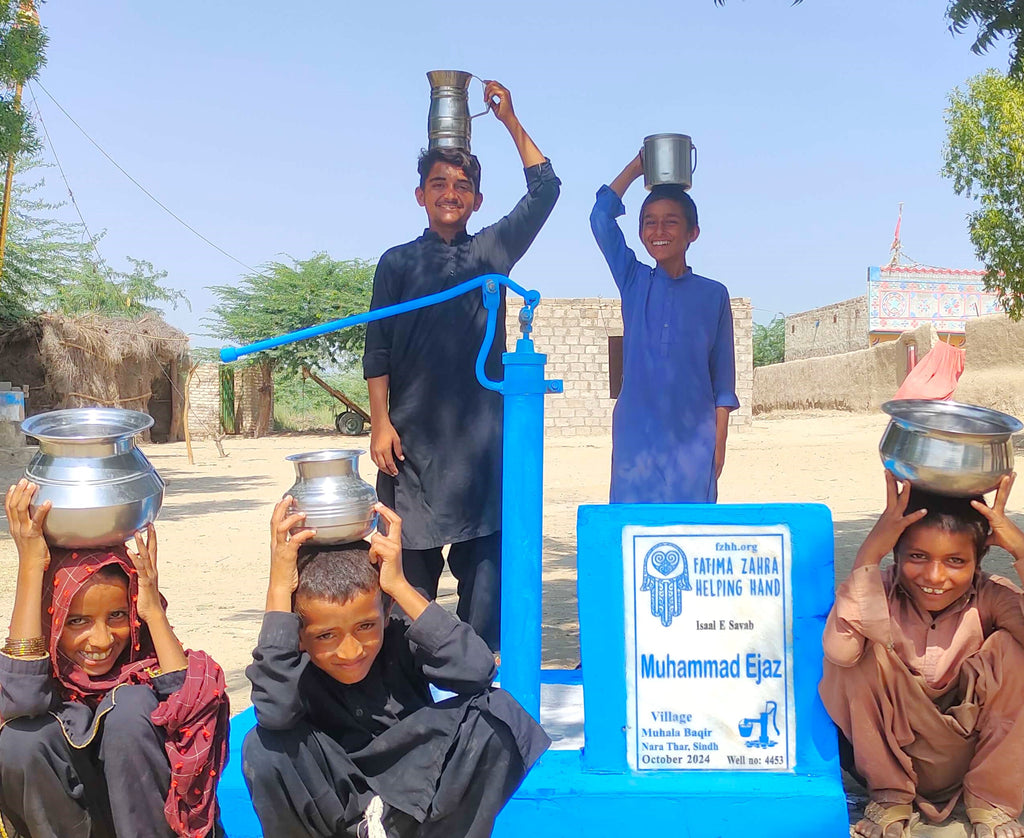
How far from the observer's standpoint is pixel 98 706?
2.16 metres

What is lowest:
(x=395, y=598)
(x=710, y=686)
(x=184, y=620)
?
(x=184, y=620)

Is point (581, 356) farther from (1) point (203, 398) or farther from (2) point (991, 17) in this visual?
(2) point (991, 17)

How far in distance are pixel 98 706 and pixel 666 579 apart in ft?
4.38

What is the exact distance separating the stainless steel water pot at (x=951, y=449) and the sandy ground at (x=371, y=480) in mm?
2113

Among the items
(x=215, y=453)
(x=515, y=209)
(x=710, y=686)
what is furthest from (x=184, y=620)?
(x=215, y=453)

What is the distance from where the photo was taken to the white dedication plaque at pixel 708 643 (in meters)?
2.29

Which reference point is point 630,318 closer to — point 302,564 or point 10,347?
point 302,564

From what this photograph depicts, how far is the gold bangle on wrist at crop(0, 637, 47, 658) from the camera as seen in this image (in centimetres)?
207

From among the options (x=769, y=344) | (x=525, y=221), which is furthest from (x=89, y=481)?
(x=769, y=344)

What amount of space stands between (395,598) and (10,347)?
19.4 meters

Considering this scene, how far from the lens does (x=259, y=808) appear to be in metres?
2.03

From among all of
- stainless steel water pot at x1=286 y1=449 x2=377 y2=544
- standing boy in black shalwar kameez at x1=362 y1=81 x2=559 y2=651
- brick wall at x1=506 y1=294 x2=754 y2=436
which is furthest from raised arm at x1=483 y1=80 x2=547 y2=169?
brick wall at x1=506 y1=294 x2=754 y2=436

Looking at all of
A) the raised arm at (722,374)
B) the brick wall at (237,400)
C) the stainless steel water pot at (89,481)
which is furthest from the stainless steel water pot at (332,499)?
the brick wall at (237,400)

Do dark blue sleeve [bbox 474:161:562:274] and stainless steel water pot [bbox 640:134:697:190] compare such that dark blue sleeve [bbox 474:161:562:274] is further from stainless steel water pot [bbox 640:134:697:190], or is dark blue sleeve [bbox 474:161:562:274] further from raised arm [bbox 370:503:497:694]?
raised arm [bbox 370:503:497:694]
